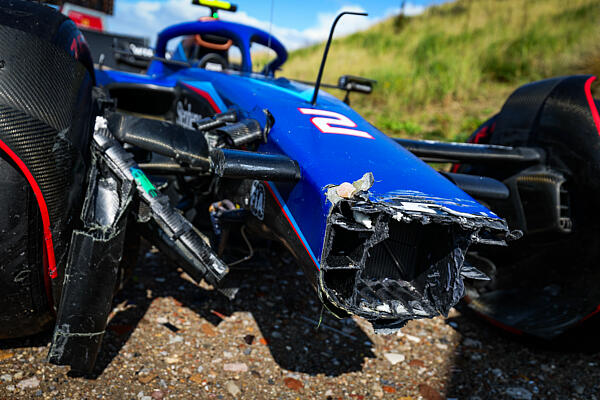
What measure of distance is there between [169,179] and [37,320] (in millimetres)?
1289

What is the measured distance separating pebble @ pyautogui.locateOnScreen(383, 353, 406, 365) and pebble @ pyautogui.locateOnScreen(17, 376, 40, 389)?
5.87 feet

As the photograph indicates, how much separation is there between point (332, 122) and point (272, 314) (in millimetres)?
1335

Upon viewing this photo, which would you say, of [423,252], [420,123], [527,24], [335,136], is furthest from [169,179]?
[527,24]

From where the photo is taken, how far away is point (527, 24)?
11289 millimetres

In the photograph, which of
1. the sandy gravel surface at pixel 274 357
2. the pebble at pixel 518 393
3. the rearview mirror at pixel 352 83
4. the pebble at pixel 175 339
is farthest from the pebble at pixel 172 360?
the rearview mirror at pixel 352 83

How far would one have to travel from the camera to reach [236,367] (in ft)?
7.50

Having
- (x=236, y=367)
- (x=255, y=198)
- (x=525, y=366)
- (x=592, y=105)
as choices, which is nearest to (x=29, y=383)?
(x=236, y=367)

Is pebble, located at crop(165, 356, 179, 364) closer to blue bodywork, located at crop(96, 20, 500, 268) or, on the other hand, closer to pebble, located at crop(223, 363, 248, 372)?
pebble, located at crop(223, 363, 248, 372)

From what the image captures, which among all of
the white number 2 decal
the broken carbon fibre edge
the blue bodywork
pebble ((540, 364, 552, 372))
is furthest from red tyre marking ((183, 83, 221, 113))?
pebble ((540, 364, 552, 372))

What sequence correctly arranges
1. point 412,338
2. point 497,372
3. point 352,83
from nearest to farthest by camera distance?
point 497,372, point 412,338, point 352,83

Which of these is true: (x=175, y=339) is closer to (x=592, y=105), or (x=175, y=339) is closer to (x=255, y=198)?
(x=255, y=198)

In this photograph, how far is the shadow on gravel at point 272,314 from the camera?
2398mm

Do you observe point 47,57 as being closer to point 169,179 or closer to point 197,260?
point 197,260

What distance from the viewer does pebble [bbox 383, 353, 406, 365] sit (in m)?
2.53
